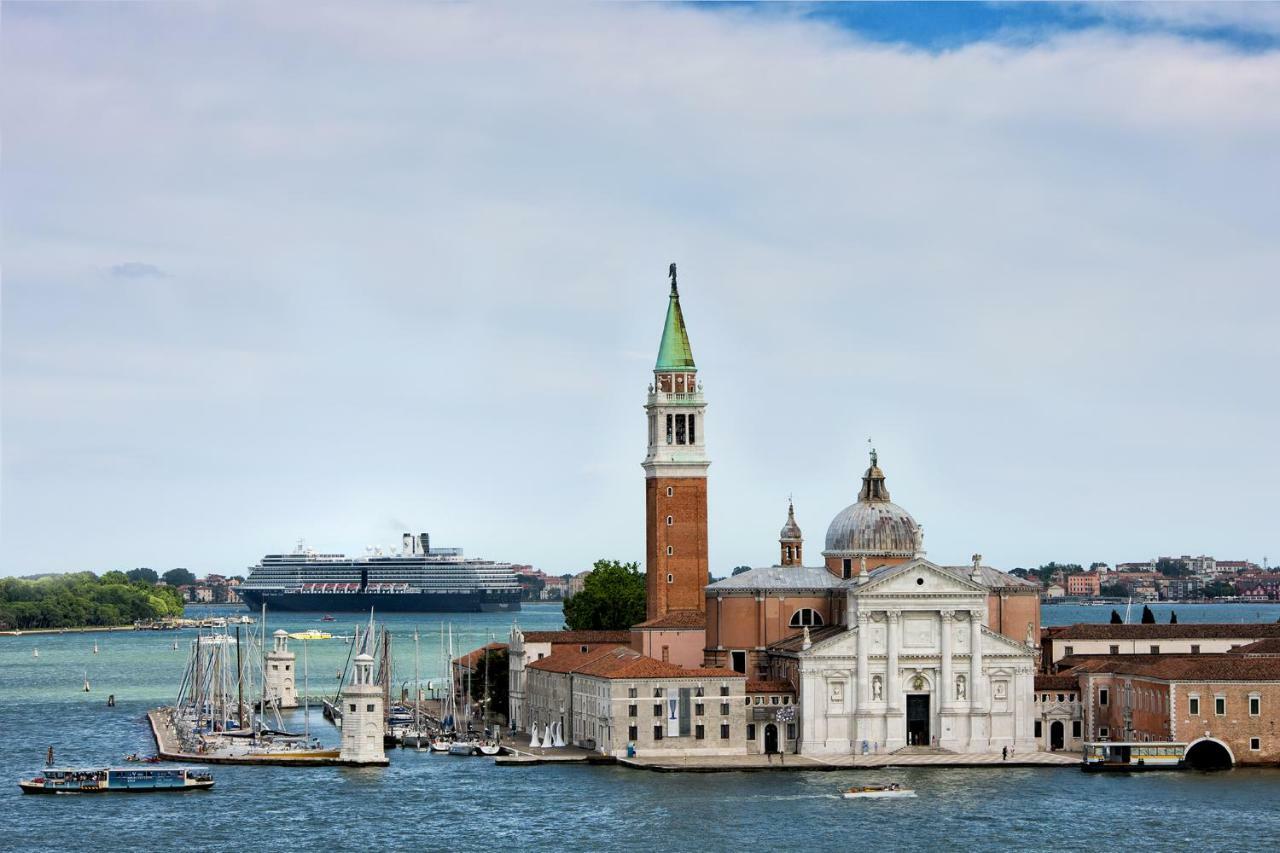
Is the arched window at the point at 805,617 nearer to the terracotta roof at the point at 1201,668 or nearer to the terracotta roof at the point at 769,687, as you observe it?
the terracotta roof at the point at 769,687

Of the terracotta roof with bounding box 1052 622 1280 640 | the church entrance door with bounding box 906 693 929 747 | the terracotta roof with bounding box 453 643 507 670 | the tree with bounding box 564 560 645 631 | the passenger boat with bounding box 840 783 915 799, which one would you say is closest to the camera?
the passenger boat with bounding box 840 783 915 799

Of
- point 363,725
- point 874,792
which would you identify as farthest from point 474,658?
point 874,792

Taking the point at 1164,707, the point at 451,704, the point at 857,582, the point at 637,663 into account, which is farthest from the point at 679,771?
the point at 451,704

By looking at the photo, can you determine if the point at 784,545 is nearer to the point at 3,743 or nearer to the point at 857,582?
the point at 857,582

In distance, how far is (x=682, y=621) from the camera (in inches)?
3590

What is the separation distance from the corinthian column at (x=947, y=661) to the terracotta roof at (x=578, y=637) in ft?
62.5

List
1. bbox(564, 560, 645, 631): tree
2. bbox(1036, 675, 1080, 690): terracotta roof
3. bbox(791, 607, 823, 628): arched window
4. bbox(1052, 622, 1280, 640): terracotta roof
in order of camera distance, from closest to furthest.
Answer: bbox(1036, 675, 1080, 690): terracotta roof, bbox(791, 607, 823, 628): arched window, bbox(1052, 622, 1280, 640): terracotta roof, bbox(564, 560, 645, 631): tree

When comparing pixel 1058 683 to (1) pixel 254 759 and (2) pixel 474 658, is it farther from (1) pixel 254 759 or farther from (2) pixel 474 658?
(2) pixel 474 658

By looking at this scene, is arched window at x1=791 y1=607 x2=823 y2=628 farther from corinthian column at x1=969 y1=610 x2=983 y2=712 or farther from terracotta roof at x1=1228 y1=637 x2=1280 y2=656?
terracotta roof at x1=1228 y1=637 x2=1280 y2=656

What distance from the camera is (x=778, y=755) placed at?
79312 mm

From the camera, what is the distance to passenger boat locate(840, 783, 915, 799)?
2746 inches

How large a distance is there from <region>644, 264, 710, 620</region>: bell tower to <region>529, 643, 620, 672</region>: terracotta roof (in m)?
3.27

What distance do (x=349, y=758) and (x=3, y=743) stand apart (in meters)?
19.4

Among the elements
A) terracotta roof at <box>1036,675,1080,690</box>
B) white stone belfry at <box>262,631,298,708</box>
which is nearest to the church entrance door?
terracotta roof at <box>1036,675,1080,690</box>
